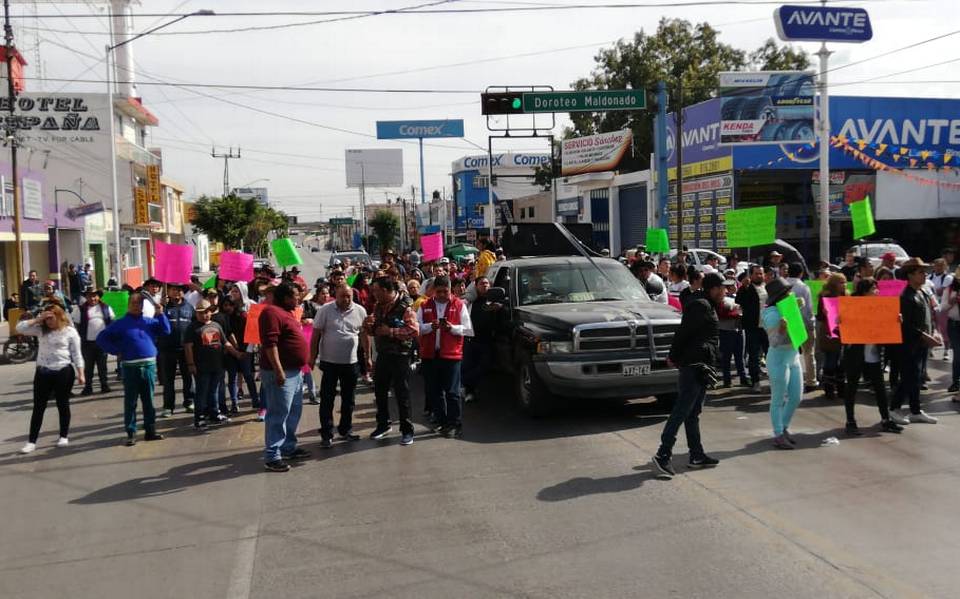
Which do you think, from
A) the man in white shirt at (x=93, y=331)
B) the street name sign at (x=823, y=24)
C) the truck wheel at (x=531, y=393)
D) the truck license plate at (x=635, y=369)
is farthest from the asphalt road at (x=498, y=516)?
the street name sign at (x=823, y=24)

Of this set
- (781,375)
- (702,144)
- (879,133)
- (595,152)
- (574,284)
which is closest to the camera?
(781,375)

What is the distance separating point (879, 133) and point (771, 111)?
191 inches

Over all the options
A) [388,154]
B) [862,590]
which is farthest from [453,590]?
[388,154]

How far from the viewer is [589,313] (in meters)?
9.70

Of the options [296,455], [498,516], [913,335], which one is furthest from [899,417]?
[296,455]

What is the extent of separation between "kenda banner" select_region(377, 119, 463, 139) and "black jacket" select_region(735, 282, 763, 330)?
64.0 meters

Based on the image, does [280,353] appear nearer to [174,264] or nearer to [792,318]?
[792,318]

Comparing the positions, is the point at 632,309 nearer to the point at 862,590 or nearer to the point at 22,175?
the point at 862,590

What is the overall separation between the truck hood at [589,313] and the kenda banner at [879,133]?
24.6 m

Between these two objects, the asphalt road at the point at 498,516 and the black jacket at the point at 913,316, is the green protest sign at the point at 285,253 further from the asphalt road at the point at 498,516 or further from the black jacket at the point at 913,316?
the black jacket at the point at 913,316

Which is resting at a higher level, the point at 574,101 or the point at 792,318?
the point at 574,101

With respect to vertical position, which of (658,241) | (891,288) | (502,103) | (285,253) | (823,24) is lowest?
(891,288)

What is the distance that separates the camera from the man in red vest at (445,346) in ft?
30.0

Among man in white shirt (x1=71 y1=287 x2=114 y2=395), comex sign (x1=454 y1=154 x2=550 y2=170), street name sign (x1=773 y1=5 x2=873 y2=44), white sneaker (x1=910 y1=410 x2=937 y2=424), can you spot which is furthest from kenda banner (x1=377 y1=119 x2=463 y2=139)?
white sneaker (x1=910 y1=410 x2=937 y2=424)
